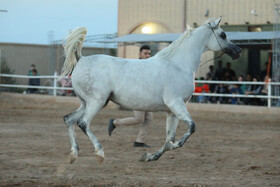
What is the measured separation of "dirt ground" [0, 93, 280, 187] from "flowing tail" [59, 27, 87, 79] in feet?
4.22

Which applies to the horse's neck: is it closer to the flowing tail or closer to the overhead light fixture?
the flowing tail

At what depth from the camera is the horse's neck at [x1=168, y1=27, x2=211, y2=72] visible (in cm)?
659

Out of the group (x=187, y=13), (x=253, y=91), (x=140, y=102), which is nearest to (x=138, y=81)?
(x=140, y=102)

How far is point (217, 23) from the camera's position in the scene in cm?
670

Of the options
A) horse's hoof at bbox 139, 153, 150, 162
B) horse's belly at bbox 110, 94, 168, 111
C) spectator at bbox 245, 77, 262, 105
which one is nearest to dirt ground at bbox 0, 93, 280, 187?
horse's hoof at bbox 139, 153, 150, 162

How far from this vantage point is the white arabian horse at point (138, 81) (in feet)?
20.7

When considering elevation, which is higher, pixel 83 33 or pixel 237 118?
pixel 83 33

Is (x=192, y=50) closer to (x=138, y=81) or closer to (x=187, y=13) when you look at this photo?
(x=138, y=81)

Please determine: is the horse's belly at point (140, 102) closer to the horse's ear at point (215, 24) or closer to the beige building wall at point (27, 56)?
the horse's ear at point (215, 24)

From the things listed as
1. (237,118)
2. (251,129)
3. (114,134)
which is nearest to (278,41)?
(237,118)

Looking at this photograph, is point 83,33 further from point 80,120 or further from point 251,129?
point 251,129

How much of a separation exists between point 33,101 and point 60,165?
1163 centimetres

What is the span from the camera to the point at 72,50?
665cm

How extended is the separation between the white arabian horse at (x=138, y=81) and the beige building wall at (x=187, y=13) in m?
11.5
